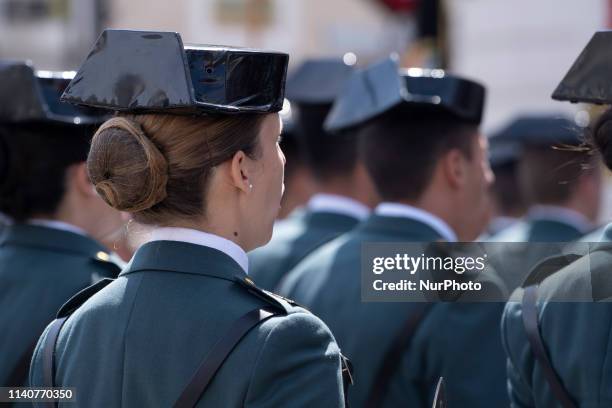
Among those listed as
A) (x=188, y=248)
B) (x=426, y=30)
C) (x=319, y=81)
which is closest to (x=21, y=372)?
(x=188, y=248)

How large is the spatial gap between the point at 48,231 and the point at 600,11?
8.29 meters

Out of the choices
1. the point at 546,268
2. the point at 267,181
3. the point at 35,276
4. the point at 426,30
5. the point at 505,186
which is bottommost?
the point at 505,186

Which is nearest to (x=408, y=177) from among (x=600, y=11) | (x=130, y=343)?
(x=130, y=343)

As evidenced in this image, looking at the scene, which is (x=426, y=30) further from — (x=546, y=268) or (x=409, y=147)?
(x=546, y=268)

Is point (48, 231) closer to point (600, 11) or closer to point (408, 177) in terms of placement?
point (408, 177)

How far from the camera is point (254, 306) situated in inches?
82.3

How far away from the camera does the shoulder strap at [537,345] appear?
2367 millimetres

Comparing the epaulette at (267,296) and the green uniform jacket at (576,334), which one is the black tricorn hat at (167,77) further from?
the green uniform jacket at (576,334)

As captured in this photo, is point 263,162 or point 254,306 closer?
point 254,306

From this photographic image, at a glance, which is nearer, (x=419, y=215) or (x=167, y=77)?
(x=167, y=77)

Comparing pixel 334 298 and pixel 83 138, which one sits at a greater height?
pixel 83 138

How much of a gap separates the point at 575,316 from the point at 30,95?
5.36ft

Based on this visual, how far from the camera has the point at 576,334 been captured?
2.35 metres

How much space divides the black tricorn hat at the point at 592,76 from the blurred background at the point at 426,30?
291 millimetres
